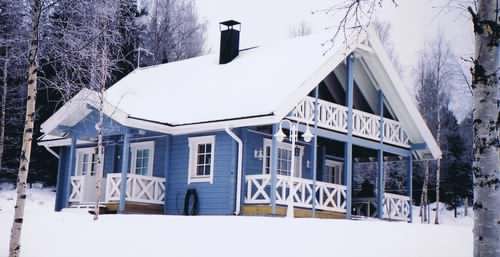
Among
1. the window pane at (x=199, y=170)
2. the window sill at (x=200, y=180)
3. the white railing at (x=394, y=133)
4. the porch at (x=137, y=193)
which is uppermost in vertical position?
the white railing at (x=394, y=133)

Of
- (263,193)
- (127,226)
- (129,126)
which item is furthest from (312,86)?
(127,226)

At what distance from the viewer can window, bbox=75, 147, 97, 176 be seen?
22.1 metres

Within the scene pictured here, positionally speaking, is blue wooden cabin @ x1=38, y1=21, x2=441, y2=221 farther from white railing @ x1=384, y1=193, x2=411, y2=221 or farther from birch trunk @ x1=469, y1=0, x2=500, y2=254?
birch trunk @ x1=469, y1=0, x2=500, y2=254

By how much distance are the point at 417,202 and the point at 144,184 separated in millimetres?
19732

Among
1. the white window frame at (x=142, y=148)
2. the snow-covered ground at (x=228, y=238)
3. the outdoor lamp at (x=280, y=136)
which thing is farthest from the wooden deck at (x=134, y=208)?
the outdoor lamp at (x=280, y=136)

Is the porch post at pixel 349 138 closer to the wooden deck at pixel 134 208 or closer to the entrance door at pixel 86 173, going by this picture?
the wooden deck at pixel 134 208

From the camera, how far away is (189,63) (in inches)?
928

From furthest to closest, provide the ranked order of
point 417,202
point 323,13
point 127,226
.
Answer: point 417,202 < point 127,226 < point 323,13

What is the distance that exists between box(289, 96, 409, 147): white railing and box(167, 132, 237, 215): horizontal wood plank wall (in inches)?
82.9

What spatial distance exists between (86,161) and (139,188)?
445 cm

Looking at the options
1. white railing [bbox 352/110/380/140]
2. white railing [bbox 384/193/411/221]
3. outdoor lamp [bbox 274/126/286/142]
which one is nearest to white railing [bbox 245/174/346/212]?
outdoor lamp [bbox 274/126/286/142]

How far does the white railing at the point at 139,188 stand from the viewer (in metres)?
18.4

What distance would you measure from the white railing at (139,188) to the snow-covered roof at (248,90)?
1.63 m

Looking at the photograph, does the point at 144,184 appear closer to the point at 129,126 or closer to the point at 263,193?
the point at 129,126
